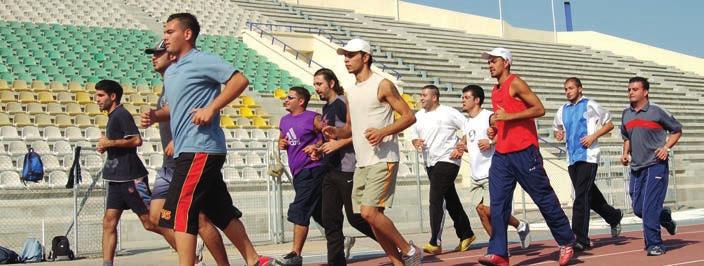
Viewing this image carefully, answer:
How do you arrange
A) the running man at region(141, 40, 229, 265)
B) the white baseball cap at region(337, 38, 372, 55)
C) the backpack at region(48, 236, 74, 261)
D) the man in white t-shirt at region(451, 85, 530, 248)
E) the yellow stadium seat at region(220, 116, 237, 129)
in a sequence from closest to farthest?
the running man at region(141, 40, 229, 265)
the white baseball cap at region(337, 38, 372, 55)
the man in white t-shirt at region(451, 85, 530, 248)
the backpack at region(48, 236, 74, 261)
the yellow stadium seat at region(220, 116, 237, 129)

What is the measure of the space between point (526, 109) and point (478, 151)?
261 centimetres

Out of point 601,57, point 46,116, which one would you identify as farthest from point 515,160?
point 601,57

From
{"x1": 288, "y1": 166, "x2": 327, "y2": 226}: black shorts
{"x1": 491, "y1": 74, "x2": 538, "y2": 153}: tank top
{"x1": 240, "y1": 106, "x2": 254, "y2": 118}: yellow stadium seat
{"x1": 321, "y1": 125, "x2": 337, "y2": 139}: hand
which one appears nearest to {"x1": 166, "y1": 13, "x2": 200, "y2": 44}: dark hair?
{"x1": 321, "y1": 125, "x2": 337, "y2": 139}: hand

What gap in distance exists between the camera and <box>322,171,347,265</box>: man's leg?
8.80m

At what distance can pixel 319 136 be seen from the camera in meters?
9.49

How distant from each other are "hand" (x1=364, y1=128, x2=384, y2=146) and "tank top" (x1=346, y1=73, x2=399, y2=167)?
0.19 metres

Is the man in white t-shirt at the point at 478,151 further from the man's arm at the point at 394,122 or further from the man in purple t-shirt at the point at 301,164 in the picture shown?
the man's arm at the point at 394,122

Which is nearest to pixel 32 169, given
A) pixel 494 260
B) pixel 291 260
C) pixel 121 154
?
pixel 121 154

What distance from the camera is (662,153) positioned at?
9.80m

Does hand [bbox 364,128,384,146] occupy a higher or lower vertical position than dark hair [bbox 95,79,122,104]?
lower

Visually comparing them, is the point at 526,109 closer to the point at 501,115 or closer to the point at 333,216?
the point at 501,115

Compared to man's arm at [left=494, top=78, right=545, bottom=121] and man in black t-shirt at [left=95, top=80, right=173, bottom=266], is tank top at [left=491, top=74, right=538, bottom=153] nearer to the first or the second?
man's arm at [left=494, top=78, right=545, bottom=121]

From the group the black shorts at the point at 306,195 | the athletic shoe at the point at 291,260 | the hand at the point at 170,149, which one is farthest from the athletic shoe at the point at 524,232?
the hand at the point at 170,149

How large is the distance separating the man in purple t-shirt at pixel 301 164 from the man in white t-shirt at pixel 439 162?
1719mm
